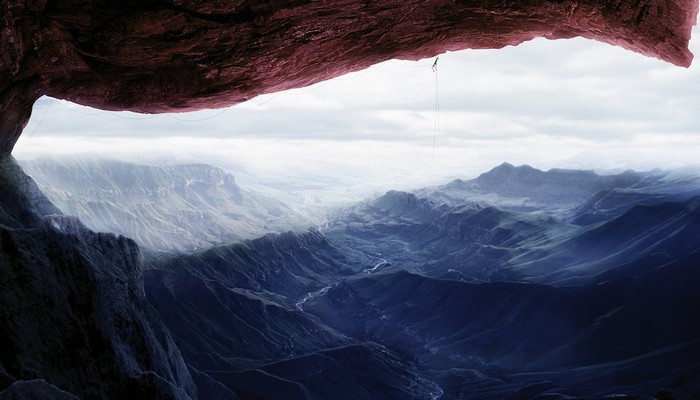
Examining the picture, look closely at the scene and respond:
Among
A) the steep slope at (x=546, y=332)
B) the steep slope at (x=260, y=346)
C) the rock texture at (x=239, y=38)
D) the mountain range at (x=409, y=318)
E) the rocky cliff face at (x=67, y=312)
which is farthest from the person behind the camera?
the steep slope at (x=546, y=332)

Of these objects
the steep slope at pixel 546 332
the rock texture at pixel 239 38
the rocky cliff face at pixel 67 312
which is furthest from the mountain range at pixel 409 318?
the rock texture at pixel 239 38

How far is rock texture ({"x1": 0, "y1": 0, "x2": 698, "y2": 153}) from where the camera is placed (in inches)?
543

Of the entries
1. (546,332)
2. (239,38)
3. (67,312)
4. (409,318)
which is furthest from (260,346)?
(239,38)

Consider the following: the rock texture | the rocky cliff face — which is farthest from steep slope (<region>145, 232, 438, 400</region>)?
the rock texture

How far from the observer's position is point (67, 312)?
16.3m

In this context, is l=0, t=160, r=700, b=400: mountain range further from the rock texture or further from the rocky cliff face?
the rock texture

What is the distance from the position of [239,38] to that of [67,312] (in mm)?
11056

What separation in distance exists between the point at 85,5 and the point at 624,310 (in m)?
112

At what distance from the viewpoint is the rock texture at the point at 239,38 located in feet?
45.2

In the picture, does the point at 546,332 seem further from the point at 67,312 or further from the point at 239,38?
the point at 239,38

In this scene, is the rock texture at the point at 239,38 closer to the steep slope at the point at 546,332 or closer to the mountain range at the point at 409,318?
the mountain range at the point at 409,318

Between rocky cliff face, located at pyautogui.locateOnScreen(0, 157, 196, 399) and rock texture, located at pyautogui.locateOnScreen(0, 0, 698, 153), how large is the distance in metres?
4.23

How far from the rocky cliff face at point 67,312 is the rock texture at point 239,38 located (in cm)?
423

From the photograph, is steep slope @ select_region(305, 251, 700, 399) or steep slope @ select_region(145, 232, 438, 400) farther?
steep slope @ select_region(305, 251, 700, 399)
